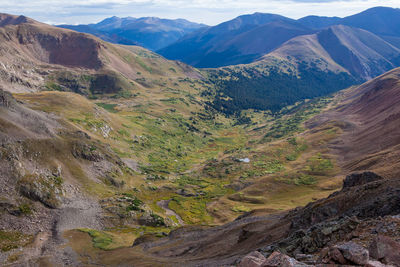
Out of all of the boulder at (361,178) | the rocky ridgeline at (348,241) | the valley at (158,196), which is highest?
the rocky ridgeline at (348,241)

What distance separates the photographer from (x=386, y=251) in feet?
76.5

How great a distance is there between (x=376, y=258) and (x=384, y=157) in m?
121

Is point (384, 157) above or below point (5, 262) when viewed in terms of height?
above

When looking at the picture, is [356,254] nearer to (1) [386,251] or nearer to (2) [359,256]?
(2) [359,256]

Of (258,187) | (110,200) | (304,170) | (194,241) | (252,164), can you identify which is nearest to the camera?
(194,241)

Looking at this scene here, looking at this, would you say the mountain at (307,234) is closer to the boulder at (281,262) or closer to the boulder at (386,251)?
the boulder at (386,251)

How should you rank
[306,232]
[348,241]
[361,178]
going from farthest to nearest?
[361,178] → [306,232] → [348,241]

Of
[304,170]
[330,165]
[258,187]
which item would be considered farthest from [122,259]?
[330,165]

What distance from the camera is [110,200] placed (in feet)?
373

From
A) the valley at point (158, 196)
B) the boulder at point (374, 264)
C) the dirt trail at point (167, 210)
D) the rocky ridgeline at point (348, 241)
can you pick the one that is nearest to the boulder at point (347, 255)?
the rocky ridgeline at point (348, 241)

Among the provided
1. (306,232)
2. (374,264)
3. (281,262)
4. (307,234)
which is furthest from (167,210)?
(374,264)

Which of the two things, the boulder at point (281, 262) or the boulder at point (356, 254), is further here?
the boulder at point (281, 262)

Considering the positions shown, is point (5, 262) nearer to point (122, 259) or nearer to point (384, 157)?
point (122, 259)

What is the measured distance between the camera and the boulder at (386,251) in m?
22.9
